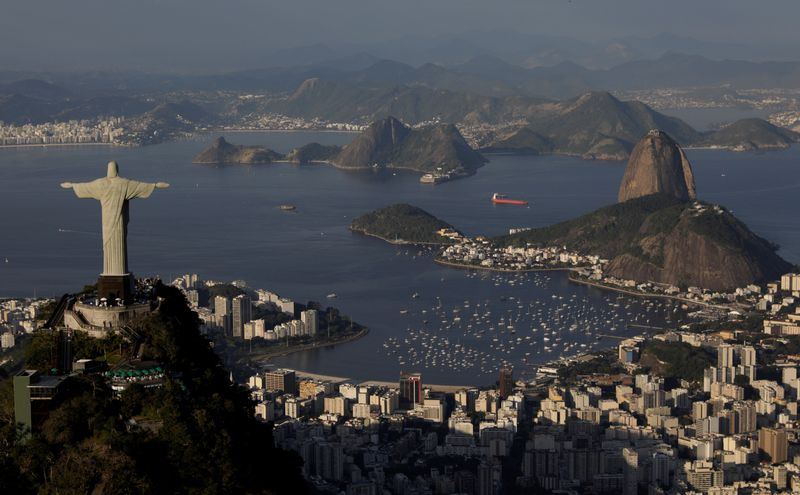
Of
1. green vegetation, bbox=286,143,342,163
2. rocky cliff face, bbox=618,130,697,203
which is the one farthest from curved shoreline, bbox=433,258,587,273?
green vegetation, bbox=286,143,342,163

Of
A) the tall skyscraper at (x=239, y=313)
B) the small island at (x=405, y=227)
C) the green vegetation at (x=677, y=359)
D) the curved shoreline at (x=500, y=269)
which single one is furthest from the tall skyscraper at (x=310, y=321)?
the small island at (x=405, y=227)

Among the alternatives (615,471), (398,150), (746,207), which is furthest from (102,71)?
(615,471)

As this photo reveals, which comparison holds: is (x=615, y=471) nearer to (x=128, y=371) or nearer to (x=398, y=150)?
(x=128, y=371)

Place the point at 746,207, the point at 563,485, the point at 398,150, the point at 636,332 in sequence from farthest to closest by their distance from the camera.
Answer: the point at 398,150, the point at 746,207, the point at 636,332, the point at 563,485

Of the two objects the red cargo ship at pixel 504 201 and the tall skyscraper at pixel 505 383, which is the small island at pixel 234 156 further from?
the tall skyscraper at pixel 505 383

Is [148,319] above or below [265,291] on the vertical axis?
above

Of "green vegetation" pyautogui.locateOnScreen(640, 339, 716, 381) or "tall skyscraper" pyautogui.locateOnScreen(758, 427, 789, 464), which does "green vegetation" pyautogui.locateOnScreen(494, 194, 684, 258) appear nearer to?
"green vegetation" pyautogui.locateOnScreen(640, 339, 716, 381)

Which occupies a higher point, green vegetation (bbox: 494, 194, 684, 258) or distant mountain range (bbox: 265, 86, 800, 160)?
distant mountain range (bbox: 265, 86, 800, 160)
